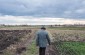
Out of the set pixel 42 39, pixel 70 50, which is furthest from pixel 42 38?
pixel 70 50

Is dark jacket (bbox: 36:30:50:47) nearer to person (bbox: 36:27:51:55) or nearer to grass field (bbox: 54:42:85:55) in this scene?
person (bbox: 36:27:51:55)

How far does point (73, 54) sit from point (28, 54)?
350 cm

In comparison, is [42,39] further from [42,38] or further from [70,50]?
[70,50]

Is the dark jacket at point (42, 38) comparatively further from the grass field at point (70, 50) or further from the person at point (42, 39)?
the grass field at point (70, 50)

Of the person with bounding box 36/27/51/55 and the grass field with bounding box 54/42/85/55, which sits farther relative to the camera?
the grass field with bounding box 54/42/85/55

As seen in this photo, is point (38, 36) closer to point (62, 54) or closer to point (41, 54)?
point (41, 54)

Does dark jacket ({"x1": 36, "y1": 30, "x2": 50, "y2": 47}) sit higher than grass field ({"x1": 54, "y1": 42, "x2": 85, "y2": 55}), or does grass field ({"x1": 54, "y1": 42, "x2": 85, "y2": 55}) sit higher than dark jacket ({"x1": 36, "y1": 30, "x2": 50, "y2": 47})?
dark jacket ({"x1": 36, "y1": 30, "x2": 50, "y2": 47})

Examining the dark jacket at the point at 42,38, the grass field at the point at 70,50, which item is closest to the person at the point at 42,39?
the dark jacket at the point at 42,38

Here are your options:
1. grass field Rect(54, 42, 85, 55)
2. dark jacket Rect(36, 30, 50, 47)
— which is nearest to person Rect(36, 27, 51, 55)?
dark jacket Rect(36, 30, 50, 47)

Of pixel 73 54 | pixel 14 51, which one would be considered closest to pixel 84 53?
pixel 73 54

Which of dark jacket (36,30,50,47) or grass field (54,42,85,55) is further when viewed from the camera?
grass field (54,42,85,55)

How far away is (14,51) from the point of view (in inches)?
976

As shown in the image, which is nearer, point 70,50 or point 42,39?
point 42,39

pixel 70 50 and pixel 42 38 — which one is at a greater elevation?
pixel 42 38
